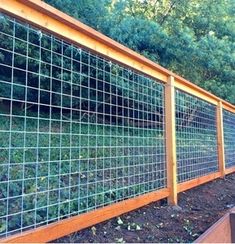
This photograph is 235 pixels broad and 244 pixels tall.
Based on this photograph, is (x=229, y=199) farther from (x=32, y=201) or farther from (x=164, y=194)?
(x=32, y=201)

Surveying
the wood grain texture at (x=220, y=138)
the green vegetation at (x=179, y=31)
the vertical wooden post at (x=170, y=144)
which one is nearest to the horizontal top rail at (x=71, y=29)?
the vertical wooden post at (x=170, y=144)

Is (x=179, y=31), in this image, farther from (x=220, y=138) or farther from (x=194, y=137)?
(x=194, y=137)

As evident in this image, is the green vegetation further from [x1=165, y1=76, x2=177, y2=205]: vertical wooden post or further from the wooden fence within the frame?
[x1=165, y1=76, x2=177, y2=205]: vertical wooden post

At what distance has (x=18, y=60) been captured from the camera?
3896mm

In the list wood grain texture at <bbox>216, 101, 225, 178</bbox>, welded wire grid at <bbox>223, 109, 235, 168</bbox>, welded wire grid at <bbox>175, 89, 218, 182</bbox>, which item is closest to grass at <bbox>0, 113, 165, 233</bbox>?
welded wire grid at <bbox>175, 89, 218, 182</bbox>

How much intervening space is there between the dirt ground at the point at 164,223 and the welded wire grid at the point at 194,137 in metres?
0.33

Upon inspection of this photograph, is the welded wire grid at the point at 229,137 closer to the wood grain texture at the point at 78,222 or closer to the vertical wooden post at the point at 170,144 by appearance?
the vertical wooden post at the point at 170,144

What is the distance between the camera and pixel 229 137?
17.3 feet

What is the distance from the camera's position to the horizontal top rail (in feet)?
5.09

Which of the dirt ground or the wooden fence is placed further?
the dirt ground

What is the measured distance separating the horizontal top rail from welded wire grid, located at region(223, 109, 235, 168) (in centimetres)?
259

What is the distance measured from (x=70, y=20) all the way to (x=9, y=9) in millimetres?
400

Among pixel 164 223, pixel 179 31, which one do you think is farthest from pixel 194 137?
pixel 179 31

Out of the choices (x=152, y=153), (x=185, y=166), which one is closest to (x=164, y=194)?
(x=152, y=153)
